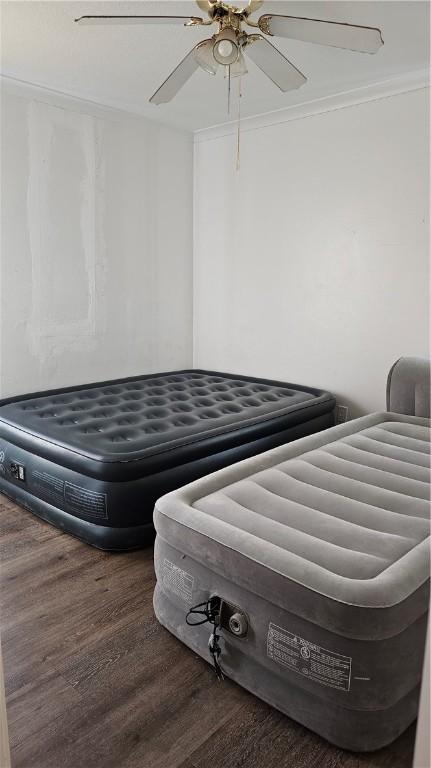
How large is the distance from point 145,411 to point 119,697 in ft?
5.66

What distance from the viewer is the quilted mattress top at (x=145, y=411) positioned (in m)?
2.62

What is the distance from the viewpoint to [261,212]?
4.08 metres

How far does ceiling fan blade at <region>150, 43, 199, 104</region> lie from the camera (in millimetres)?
2213

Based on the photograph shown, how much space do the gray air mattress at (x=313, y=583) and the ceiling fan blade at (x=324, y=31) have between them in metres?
1.64

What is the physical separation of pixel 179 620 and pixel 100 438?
3.55 ft

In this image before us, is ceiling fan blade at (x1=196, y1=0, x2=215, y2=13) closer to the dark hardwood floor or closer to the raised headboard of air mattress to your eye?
the raised headboard of air mattress

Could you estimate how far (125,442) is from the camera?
2590 mm

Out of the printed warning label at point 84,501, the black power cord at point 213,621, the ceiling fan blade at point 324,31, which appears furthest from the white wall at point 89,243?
the black power cord at point 213,621

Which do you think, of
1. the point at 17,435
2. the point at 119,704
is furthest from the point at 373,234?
the point at 119,704

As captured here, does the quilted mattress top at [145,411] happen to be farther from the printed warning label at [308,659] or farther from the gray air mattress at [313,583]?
the printed warning label at [308,659]

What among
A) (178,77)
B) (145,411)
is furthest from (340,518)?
(178,77)

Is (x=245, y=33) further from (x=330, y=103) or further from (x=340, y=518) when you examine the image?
(x=340, y=518)

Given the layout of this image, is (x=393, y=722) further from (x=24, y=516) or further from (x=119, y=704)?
(x=24, y=516)

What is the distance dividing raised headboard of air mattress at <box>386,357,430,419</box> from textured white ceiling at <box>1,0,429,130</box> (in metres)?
1.64
